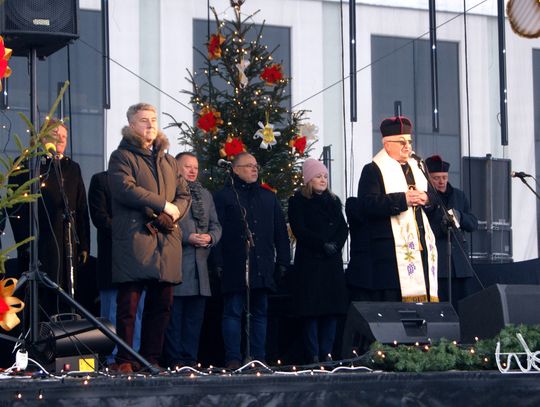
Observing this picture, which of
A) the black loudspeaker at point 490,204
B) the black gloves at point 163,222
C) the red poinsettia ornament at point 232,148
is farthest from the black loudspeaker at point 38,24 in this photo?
the black loudspeaker at point 490,204

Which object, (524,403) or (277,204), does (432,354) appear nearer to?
(524,403)

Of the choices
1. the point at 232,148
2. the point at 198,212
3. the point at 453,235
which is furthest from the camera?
the point at 232,148

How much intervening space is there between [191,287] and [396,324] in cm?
165

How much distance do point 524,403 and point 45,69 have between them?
6602mm

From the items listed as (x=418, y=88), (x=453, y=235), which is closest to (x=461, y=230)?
(x=453, y=235)

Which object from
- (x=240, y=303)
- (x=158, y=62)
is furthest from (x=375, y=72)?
(x=240, y=303)

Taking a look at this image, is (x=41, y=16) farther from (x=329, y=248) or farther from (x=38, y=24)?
(x=329, y=248)

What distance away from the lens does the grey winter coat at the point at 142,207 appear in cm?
625

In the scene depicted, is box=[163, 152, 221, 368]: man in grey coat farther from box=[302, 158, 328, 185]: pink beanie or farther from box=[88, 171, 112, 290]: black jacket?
box=[302, 158, 328, 185]: pink beanie

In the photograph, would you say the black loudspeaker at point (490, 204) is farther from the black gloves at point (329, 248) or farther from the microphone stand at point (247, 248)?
the microphone stand at point (247, 248)

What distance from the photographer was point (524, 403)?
13.3 feet

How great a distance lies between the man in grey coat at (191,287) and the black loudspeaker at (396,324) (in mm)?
1366

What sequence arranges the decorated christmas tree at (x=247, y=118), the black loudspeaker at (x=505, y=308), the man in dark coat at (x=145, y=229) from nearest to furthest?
the black loudspeaker at (x=505, y=308) < the man in dark coat at (x=145, y=229) < the decorated christmas tree at (x=247, y=118)

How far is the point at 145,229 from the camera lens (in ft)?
A: 20.7
